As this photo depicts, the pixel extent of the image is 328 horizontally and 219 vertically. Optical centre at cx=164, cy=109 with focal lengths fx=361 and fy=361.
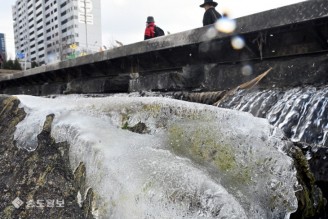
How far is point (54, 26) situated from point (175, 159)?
93362mm

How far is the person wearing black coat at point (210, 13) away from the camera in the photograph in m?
6.59

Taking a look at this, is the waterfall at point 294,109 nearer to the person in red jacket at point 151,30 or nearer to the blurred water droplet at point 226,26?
the blurred water droplet at point 226,26

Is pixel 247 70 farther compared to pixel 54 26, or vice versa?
pixel 54 26

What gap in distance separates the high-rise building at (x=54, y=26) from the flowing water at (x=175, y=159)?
7642 centimetres

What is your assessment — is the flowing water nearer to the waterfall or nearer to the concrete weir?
the waterfall

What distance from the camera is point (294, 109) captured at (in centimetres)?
386

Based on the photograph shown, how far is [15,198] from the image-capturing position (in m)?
2.23

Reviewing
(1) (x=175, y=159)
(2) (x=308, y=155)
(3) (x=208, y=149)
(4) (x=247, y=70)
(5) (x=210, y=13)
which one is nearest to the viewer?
(1) (x=175, y=159)

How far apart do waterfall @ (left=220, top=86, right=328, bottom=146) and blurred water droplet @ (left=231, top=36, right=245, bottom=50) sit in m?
0.89

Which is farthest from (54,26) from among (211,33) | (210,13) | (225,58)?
(211,33)

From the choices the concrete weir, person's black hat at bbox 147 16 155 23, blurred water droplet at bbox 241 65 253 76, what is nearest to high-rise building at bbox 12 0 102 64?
person's black hat at bbox 147 16 155 23

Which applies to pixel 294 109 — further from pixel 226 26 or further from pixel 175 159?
pixel 175 159

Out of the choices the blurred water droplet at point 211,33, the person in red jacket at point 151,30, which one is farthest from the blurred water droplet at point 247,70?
the person in red jacket at point 151,30

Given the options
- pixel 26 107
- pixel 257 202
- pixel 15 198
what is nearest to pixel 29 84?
pixel 26 107
